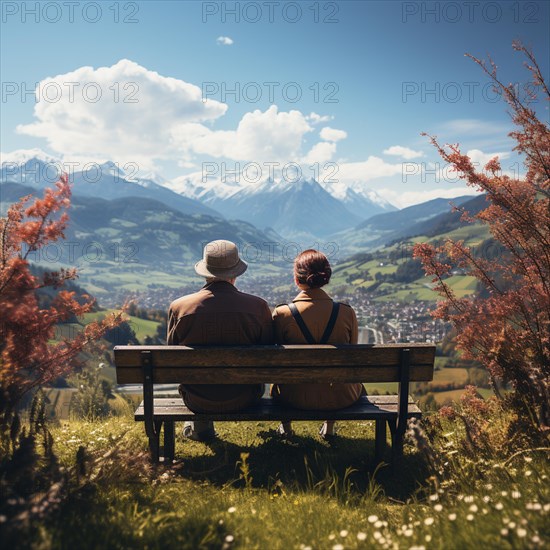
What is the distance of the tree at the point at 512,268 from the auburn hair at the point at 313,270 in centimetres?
192

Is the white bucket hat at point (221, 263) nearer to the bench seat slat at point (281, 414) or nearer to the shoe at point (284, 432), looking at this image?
the bench seat slat at point (281, 414)

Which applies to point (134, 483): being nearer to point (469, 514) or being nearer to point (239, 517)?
point (239, 517)

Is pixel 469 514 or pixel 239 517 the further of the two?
pixel 239 517

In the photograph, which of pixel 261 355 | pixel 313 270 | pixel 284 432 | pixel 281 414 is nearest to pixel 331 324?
pixel 313 270

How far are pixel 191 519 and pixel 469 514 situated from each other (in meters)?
Answer: 2.01

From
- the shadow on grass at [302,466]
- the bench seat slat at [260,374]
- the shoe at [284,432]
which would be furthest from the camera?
the shoe at [284,432]

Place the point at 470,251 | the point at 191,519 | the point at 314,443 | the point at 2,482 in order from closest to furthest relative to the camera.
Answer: the point at 2,482 < the point at 191,519 < the point at 314,443 < the point at 470,251

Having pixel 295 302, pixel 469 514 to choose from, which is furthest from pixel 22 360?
pixel 469 514

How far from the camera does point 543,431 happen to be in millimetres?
4879

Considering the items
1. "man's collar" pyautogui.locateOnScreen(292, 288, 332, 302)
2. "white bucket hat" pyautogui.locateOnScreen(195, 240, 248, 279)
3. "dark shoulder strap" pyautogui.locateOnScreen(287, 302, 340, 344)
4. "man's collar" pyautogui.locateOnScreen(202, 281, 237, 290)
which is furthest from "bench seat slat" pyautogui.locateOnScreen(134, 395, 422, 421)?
"white bucket hat" pyautogui.locateOnScreen(195, 240, 248, 279)

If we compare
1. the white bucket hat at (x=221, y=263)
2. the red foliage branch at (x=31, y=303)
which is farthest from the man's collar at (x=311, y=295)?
the red foliage branch at (x=31, y=303)

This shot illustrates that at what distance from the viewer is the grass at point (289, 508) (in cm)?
319

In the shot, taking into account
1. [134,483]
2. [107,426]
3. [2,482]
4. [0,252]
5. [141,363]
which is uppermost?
[0,252]

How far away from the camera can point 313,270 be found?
5480mm
